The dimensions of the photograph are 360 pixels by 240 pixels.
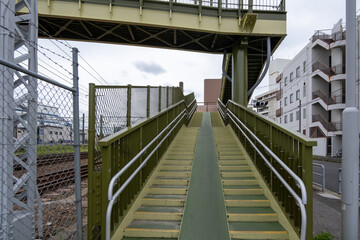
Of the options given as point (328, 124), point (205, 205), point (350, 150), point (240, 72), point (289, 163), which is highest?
point (240, 72)

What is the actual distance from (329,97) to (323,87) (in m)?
1.99

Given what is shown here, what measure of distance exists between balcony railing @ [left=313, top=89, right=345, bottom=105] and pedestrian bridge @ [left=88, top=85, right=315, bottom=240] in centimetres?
2306

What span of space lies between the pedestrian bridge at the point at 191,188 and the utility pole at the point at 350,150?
658mm

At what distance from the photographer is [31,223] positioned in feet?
9.62

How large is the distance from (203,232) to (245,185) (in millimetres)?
1659

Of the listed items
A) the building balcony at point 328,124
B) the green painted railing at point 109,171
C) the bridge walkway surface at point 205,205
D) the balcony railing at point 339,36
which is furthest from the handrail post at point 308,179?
the balcony railing at point 339,36

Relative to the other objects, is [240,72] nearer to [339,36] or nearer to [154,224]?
[154,224]

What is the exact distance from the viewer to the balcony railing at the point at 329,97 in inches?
902

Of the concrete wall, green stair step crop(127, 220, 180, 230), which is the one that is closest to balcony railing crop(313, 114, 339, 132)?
the concrete wall

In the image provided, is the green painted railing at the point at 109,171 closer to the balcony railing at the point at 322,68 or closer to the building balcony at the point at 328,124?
the building balcony at the point at 328,124

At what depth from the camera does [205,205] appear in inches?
145

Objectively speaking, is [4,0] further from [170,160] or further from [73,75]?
[170,160]

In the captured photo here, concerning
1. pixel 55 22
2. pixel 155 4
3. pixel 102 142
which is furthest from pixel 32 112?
pixel 55 22

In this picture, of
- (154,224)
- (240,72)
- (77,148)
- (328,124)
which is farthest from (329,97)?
(77,148)
